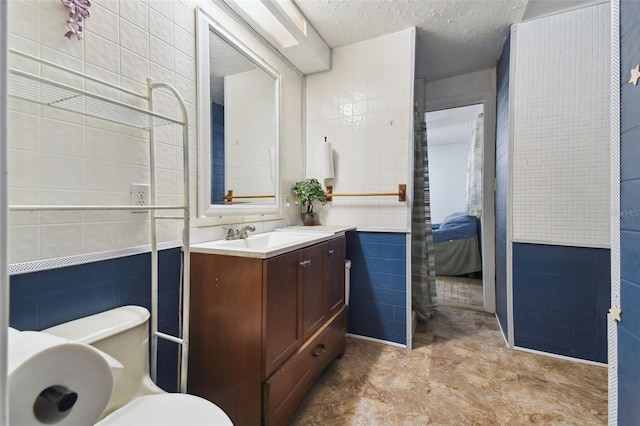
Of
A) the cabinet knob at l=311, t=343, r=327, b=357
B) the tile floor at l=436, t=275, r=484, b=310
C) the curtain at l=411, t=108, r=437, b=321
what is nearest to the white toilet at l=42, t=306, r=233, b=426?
the cabinet knob at l=311, t=343, r=327, b=357

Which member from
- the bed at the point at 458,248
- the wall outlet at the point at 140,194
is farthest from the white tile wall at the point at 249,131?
the bed at the point at 458,248

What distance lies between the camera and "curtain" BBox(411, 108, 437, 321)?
2459 millimetres

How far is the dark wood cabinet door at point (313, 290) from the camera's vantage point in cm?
146

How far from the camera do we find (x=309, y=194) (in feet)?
7.23

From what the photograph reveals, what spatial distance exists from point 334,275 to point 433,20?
6.26 ft

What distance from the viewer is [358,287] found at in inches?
87.8

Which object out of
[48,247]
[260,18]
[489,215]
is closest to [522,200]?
[489,215]

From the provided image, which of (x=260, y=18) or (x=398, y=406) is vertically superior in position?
(x=260, y=18)

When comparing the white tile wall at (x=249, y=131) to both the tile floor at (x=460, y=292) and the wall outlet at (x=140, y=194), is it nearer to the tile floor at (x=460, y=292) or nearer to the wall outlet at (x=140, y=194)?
the wall outlet at (x=140, y=194)

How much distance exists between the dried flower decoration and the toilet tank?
960 mm

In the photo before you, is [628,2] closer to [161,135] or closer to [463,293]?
[161,135]

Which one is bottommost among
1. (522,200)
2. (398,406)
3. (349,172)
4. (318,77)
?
(398,406)

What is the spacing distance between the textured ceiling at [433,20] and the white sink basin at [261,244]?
1.51 meters

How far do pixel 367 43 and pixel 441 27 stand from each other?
0.54 metres
